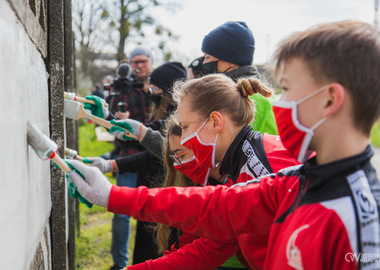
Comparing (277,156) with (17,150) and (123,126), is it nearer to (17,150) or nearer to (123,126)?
(17,150)

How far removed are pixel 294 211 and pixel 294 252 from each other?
0.13 meters

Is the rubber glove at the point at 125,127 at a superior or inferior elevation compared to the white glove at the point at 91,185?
inferior

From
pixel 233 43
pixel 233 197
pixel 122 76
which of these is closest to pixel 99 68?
pixel 122 76

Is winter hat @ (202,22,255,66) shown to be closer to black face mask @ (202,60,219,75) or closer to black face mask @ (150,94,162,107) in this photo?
black face mask @ (202,60,219,75)

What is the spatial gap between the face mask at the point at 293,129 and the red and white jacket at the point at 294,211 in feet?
0.19

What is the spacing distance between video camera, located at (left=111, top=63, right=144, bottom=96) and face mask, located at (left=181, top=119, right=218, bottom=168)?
9.28ft

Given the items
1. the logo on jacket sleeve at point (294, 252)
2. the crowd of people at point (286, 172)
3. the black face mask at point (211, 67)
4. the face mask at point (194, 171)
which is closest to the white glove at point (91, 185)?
the crowd of people at point (286, 172)

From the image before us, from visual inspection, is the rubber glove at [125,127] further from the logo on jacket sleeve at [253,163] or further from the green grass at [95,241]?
the green grass at [95,241]

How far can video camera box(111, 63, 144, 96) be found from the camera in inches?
192

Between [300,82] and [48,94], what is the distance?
50.3 inches

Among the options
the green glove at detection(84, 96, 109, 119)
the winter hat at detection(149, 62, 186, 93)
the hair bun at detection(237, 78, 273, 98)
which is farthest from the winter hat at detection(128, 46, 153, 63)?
the hair bun at detection(237, 78, 273, 98)

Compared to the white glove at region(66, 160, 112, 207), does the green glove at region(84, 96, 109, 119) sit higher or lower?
lower

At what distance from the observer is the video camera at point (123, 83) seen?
4886mm

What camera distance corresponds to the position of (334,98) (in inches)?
50.6
